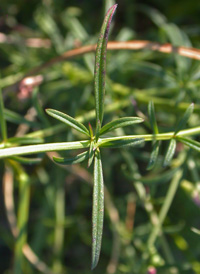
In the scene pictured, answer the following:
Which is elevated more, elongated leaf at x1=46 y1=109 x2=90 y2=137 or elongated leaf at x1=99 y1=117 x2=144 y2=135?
elongated leaf at x1=46 y1=109 x2=90 y2=137

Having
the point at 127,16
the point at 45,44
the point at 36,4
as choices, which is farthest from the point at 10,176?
the point at 127,16

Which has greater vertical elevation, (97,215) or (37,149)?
(37,149)

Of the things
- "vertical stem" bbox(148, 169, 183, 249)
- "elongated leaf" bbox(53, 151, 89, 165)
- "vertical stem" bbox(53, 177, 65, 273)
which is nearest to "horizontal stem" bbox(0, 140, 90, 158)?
"elongated leaf" bbox(53, 151, 89, 165)

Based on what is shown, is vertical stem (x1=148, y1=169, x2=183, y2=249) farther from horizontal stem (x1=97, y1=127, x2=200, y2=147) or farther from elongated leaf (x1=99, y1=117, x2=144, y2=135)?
elongated leaf (x1=99, y1=117, x2=144, y2=135)

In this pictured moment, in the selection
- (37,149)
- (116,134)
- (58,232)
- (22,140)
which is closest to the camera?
(37,149)

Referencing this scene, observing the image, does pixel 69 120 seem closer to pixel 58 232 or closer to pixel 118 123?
pixel 118 123

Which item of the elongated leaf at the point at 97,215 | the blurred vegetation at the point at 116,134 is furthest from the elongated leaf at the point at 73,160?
the blurred vegetation at the point at 116,134

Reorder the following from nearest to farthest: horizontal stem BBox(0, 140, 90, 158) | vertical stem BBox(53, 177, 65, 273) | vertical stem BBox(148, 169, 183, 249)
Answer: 1. horizontal stem BBox(0, 140, 90, 158)
2. vertical stem BBox(148, 169, 183, 249)
3. vertical stem BBox(53, 177, 65, 273)

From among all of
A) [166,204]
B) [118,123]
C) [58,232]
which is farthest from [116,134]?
[58,232]

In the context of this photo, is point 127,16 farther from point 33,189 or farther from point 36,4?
point 33,189
